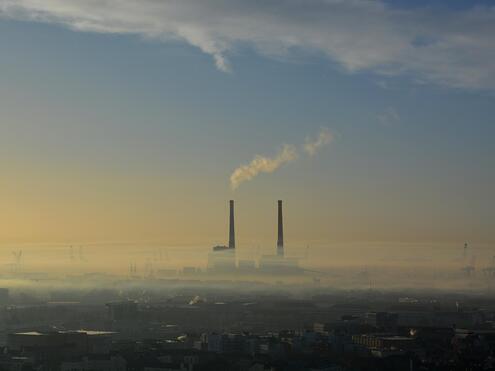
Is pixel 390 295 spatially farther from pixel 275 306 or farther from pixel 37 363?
pixel 37 363

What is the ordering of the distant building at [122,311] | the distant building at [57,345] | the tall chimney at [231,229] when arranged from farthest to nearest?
the tall chimney at [231,229] → the distant building at [122,311] → the distant building at [57,345]

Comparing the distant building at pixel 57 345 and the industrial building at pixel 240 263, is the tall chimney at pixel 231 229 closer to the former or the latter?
the industrial building at pixel 240 263

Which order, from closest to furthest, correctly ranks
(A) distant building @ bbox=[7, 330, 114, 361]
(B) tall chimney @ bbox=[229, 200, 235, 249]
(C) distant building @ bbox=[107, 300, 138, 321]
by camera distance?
1. (A) distant building @ bbox=[7, 330, 114, 361]
2. (C) distant building @ bbox=[107, 300, 138, 321]
3. (B) tall chimney @ bbox=[229, 200, 235, 249]

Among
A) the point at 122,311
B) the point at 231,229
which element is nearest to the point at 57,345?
the point at 122,311

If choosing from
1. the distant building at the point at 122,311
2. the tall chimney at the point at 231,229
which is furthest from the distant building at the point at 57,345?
the tall chimney at the point at 231,229

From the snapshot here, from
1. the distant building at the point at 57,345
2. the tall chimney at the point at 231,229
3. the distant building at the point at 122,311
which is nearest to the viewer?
the distant building at the point at 57,345

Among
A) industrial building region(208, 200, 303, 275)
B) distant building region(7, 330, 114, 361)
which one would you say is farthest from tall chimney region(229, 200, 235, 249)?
distant building region(7, 330, 114, 361)

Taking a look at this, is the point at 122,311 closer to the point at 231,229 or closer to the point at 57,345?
the point at 231,229

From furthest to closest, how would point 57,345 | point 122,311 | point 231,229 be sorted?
point 231,229, point 122,311, point 57,345

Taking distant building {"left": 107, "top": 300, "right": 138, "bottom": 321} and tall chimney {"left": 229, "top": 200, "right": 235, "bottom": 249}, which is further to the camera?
tall chimney {"left": 229, "top": 200, "right": 235, "bottom": 249}

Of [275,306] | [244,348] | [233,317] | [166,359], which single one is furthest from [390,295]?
[166,359]

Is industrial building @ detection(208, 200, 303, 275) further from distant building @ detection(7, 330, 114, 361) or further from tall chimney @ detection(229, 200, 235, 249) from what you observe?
distant building @ detection(7, 330, 114, 361)
